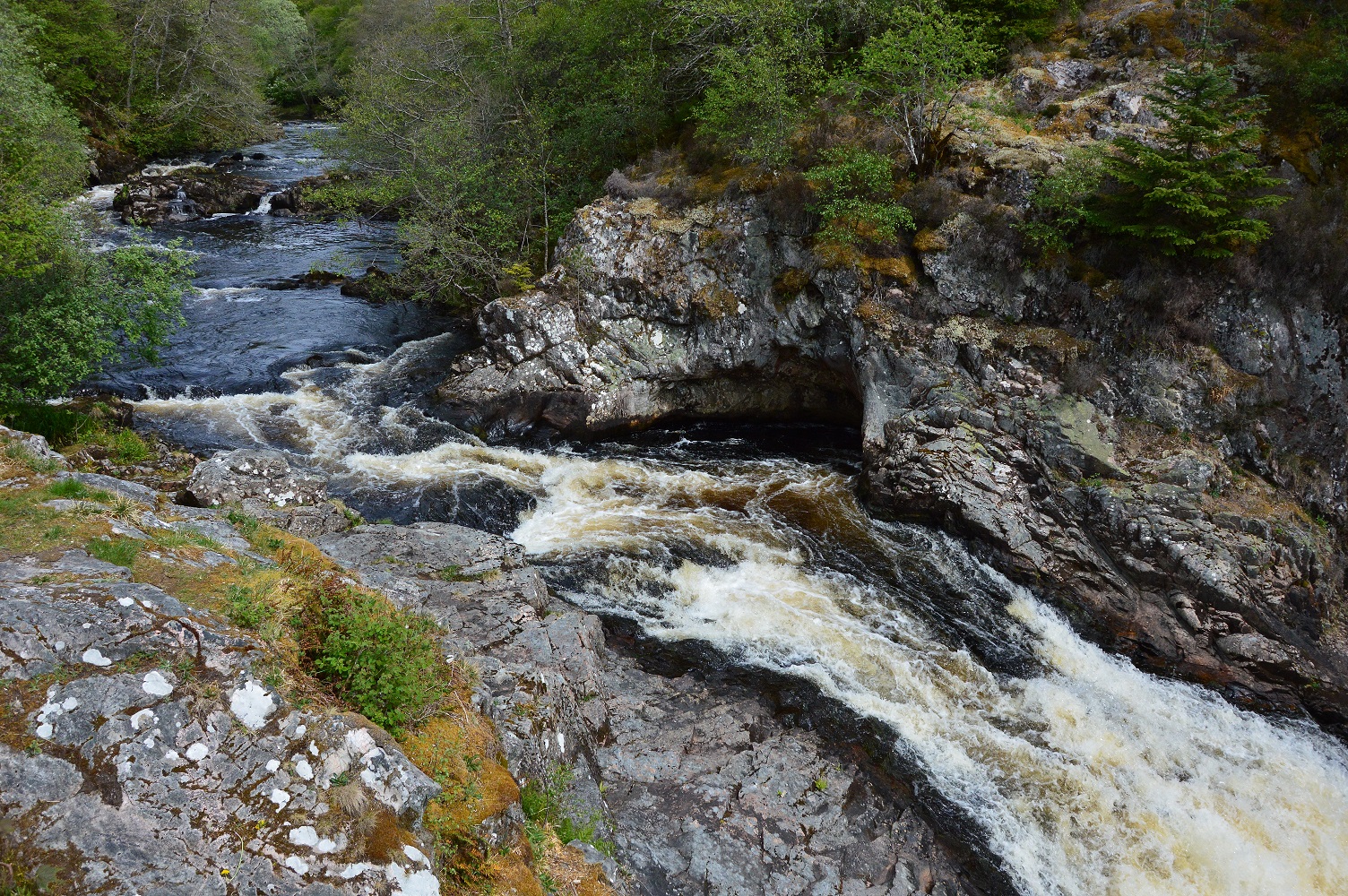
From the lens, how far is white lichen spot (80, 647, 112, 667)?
201 inches

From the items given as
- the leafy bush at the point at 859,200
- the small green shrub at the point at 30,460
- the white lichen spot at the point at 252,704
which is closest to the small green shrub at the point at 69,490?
the small green shrub at the point at 30,460

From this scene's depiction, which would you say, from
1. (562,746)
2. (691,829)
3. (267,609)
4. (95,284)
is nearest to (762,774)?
(691,829)

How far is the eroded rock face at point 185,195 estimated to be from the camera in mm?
29547

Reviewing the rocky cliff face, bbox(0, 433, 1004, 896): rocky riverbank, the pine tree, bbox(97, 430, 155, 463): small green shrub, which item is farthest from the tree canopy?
the pine tree

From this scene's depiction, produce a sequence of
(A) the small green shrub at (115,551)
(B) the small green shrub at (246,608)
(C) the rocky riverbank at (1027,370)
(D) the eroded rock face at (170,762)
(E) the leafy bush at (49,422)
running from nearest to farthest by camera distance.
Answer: (D) the eroded rock face at (170,762) < (B) the small green shrub at (246,608) < (A) the small green shrub at (115,551) < (C) the rocky riverbank at (1027,370) < (E) the leafy bush at (49,422)

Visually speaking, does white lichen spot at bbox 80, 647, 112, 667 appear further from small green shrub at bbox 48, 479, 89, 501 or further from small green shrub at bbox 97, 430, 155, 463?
small green shrub at bbox 97, 430, 155, 463

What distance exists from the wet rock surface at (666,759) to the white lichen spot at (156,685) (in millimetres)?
2809

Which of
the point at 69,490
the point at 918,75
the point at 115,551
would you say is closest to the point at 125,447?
the point at 69,490

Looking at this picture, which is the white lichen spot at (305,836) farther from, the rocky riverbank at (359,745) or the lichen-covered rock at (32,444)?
the lichen-covered rock at (32,444)

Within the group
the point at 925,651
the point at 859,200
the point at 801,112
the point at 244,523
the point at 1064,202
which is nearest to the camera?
the point at 244,523

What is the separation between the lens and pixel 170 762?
482cm

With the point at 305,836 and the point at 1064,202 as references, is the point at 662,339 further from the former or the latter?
the point at 305,836

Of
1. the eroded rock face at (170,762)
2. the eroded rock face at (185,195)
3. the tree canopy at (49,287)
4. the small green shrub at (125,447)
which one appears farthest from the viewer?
the eroded rock face at (185,195)

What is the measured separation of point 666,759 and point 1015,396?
33.1 ft
